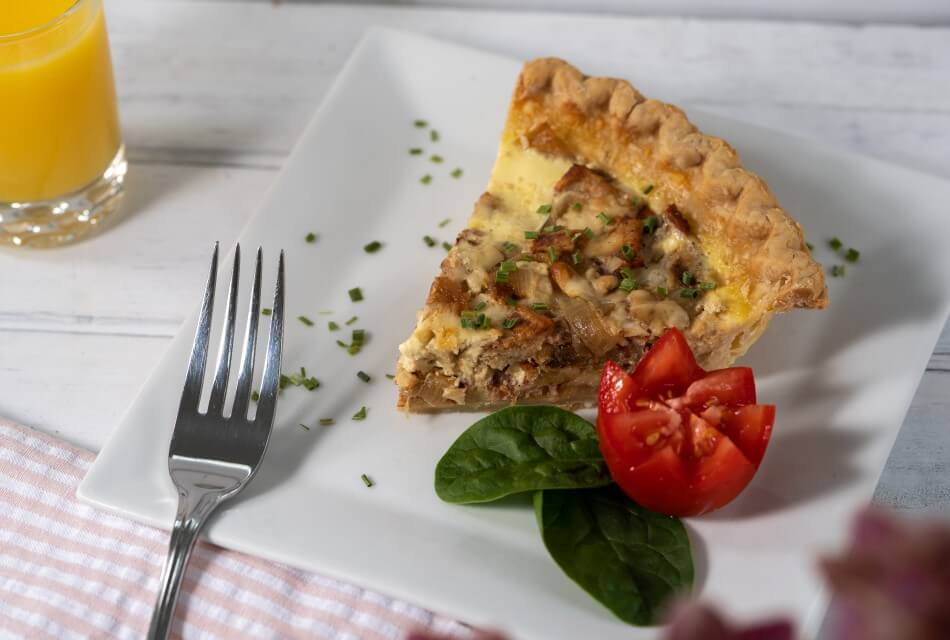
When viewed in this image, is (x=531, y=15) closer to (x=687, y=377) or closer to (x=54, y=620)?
(x=687, y=377)

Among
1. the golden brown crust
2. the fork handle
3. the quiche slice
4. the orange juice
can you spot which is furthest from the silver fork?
the golden brown crust

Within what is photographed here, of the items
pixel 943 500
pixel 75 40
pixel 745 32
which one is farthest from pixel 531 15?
pixel 943 500

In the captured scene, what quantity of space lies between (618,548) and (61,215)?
2121mm

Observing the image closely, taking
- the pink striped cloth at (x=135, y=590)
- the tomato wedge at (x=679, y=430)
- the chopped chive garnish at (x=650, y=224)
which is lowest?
the pink striped cloth at (x=135, y=590)

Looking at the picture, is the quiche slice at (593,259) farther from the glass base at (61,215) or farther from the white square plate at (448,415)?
the glass base at (61,215)

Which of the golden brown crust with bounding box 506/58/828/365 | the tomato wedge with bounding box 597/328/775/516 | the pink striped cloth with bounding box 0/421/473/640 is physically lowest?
the pink striped cloth with bounding box 0/421/473/640

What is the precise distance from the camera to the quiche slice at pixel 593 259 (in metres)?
3.10

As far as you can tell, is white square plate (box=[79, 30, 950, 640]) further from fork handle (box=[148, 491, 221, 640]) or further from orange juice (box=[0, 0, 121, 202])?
orange juice (box=[0, 0, 121, 202])

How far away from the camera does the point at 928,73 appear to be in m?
4.39

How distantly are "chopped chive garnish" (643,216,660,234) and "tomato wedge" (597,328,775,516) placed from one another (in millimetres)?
530

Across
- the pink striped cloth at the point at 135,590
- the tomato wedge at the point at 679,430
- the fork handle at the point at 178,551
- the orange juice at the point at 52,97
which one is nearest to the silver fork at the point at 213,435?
the fork handle at the point at 178,551

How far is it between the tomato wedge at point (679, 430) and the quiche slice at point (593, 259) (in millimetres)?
274

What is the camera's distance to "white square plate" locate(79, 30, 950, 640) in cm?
272

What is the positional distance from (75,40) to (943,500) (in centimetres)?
285
